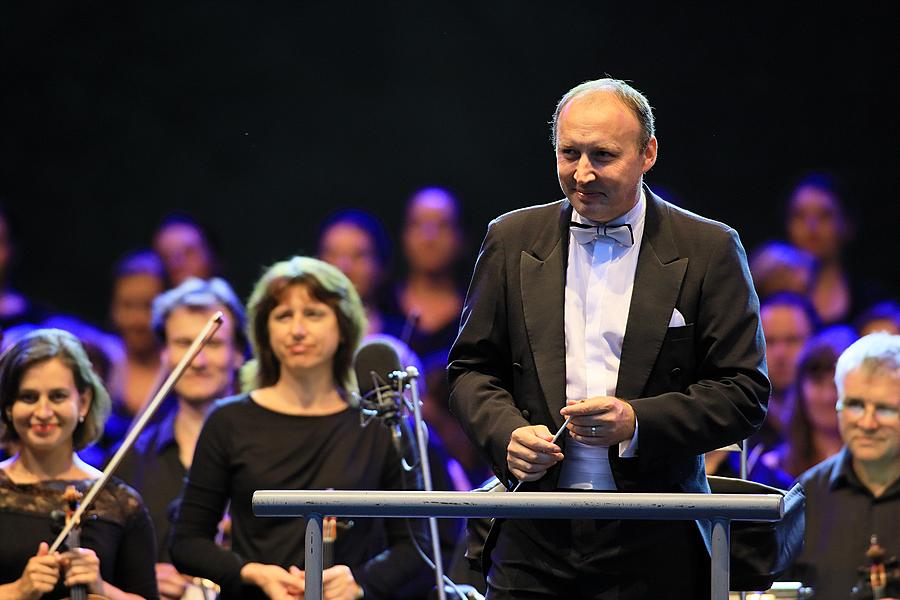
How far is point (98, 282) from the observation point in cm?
723

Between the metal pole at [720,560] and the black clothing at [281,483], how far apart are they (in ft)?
6.01

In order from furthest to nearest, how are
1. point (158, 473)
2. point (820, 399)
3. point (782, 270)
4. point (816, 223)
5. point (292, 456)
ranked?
point (816, 223)
point (782, 270)
point (820, 399)
point (158, 473)
point (292, 456)

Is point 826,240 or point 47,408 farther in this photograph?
point 826,240

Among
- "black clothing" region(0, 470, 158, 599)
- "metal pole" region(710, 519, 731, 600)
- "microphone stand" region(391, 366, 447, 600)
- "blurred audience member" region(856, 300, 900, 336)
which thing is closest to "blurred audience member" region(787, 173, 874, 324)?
"blurred audience member" region(856, 300, 900, 336)

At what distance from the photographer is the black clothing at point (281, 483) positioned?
153 inches

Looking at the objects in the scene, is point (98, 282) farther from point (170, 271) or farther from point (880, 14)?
point (880, 14)

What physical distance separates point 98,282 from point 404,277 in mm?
1695

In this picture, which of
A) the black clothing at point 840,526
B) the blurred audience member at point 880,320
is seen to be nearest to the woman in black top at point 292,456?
the black clothing at point 840,526

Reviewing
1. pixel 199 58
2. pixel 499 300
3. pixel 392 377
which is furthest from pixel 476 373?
pixel 199 58

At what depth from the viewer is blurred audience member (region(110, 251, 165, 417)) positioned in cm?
621

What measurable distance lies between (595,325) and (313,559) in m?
0.73

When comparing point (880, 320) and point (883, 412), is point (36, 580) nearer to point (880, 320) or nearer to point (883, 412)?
point (883, 412)

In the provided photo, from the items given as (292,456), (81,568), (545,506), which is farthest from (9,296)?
(545,506)

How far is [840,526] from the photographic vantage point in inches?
178
